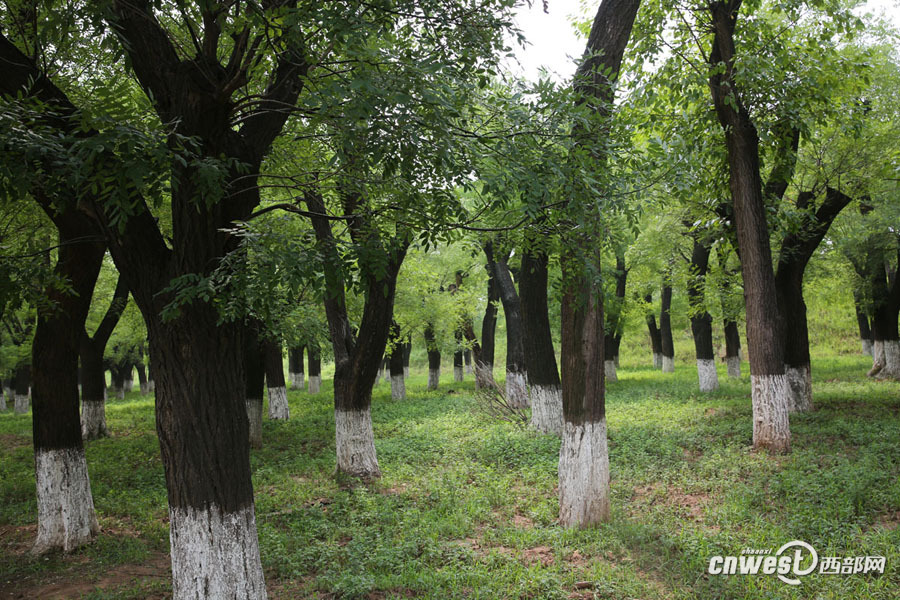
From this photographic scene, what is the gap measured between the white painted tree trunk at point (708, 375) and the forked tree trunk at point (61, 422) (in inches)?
647

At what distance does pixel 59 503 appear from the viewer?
23.8 ft

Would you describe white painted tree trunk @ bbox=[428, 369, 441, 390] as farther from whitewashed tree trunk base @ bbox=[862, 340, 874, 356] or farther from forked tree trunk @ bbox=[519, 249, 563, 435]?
whitewashed tree trunk base @ bbox=[862, 340, 874, 356]

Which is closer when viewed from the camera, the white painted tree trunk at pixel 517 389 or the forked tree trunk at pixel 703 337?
the white painted tree trunk at pixel 517 389

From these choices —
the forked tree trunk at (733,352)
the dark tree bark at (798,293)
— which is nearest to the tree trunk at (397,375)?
the forked tree trunk at (733,352)

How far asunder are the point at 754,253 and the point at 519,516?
556 cm

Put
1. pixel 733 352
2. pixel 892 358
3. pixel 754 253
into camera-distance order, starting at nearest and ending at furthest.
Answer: pixel 754 253
pixel 892 358
pixel 733 352

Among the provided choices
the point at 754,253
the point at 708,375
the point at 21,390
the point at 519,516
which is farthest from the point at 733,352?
the point at 21,390

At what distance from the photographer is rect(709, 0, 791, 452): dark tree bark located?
891 cm

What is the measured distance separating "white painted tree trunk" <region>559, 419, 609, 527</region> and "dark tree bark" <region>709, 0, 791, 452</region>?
3650 mm

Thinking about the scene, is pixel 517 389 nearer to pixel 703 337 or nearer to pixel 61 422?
pixel 703 337

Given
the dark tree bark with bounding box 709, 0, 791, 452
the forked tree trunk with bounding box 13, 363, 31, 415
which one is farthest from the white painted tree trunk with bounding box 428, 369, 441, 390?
the dark tree bark with bounding box 709, 0, 791, 452

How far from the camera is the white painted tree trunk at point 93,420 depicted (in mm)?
14609

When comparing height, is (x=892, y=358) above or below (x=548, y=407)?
above

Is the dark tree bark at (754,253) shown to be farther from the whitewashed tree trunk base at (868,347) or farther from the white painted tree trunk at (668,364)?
the whitewashed tree trunk base at (868,347)
